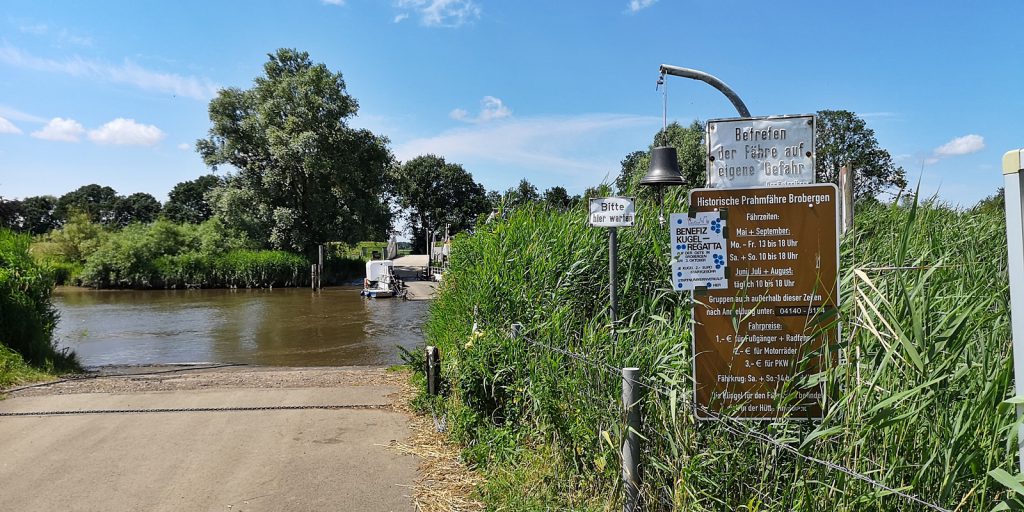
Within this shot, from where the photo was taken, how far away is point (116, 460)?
5.17 meters

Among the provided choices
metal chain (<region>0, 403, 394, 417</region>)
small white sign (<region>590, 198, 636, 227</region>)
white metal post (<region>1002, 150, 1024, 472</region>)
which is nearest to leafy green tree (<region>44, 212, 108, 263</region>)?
metal chain (<region>0, 403, 394, 417</region>)

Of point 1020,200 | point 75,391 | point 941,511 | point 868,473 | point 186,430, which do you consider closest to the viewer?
point 1020,200

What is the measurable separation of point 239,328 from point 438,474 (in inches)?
835

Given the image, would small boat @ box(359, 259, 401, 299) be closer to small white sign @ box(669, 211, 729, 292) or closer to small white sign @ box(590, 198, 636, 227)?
small white sign @ box(590, 198, 636, 227)

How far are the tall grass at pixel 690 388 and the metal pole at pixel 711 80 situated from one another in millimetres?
3390

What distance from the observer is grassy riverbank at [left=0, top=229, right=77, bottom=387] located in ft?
29.5

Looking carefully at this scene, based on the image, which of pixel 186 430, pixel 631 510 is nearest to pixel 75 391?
pixel 186 430

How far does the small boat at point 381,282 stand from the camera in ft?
116

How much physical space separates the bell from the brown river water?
32.6 ft

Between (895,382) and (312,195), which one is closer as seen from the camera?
(895,382)

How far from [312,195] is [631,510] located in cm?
4726

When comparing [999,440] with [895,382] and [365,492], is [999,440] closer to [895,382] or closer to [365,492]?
[895,382]

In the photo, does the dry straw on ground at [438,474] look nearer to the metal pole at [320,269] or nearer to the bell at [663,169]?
the bell at [663,169]

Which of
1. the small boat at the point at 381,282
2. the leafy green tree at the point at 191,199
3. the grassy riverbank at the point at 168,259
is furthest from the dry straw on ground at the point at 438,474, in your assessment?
the leafy green tree at the point at 191,199
